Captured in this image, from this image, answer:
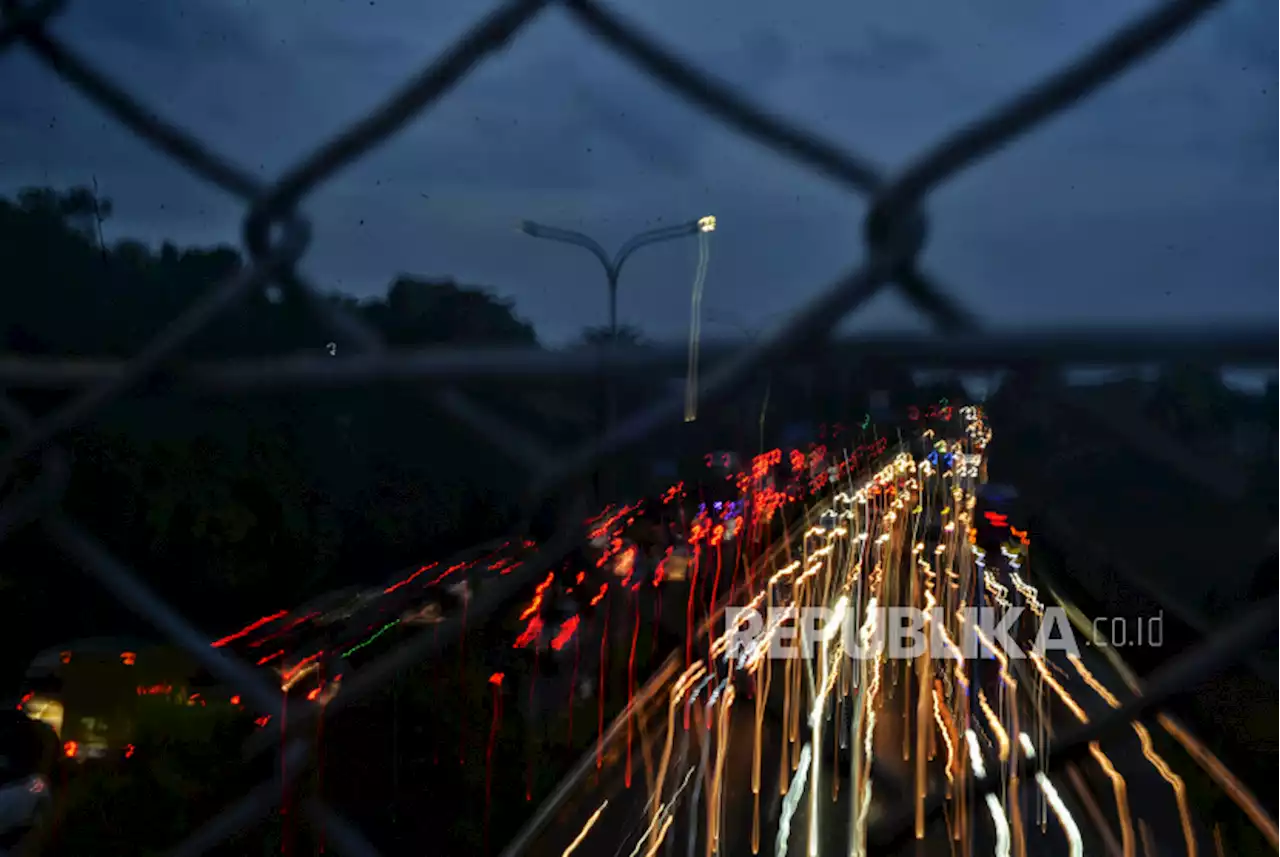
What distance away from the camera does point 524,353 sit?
0.50 meters

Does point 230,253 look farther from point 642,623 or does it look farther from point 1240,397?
point 642,623

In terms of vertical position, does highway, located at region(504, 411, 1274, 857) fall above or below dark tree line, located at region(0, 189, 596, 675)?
below

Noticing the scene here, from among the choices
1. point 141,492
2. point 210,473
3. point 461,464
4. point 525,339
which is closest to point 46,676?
point 141,492

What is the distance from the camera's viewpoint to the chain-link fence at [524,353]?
402 millimetres

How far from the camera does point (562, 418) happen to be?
21.8 inches

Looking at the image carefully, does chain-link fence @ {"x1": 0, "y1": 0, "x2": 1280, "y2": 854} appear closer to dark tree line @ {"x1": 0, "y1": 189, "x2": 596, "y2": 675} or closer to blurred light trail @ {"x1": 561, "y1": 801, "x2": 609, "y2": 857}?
dark tree line @ {"x1": 0, "y1": 189, "x2": 596, "y2": 675}

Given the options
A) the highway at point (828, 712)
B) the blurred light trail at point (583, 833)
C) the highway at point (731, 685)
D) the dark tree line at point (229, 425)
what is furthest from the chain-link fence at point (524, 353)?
the blurred light trail at point (583, 833)

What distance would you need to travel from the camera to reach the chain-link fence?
0.40 metres

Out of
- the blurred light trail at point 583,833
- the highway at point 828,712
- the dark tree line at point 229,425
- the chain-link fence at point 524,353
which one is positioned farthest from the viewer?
the blurred light trail at point 583,833

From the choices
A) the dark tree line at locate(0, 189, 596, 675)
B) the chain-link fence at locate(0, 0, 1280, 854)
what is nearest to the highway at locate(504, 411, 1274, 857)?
the dark tree line at locate(0, 189, 596, 675)

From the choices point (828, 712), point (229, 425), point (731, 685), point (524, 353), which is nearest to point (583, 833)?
point (828, 712)

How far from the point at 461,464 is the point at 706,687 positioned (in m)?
9.49

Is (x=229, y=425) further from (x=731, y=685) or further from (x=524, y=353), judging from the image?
(x=731, y=685)

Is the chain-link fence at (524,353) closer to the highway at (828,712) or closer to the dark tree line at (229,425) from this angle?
the dark tree line at (229,425)
